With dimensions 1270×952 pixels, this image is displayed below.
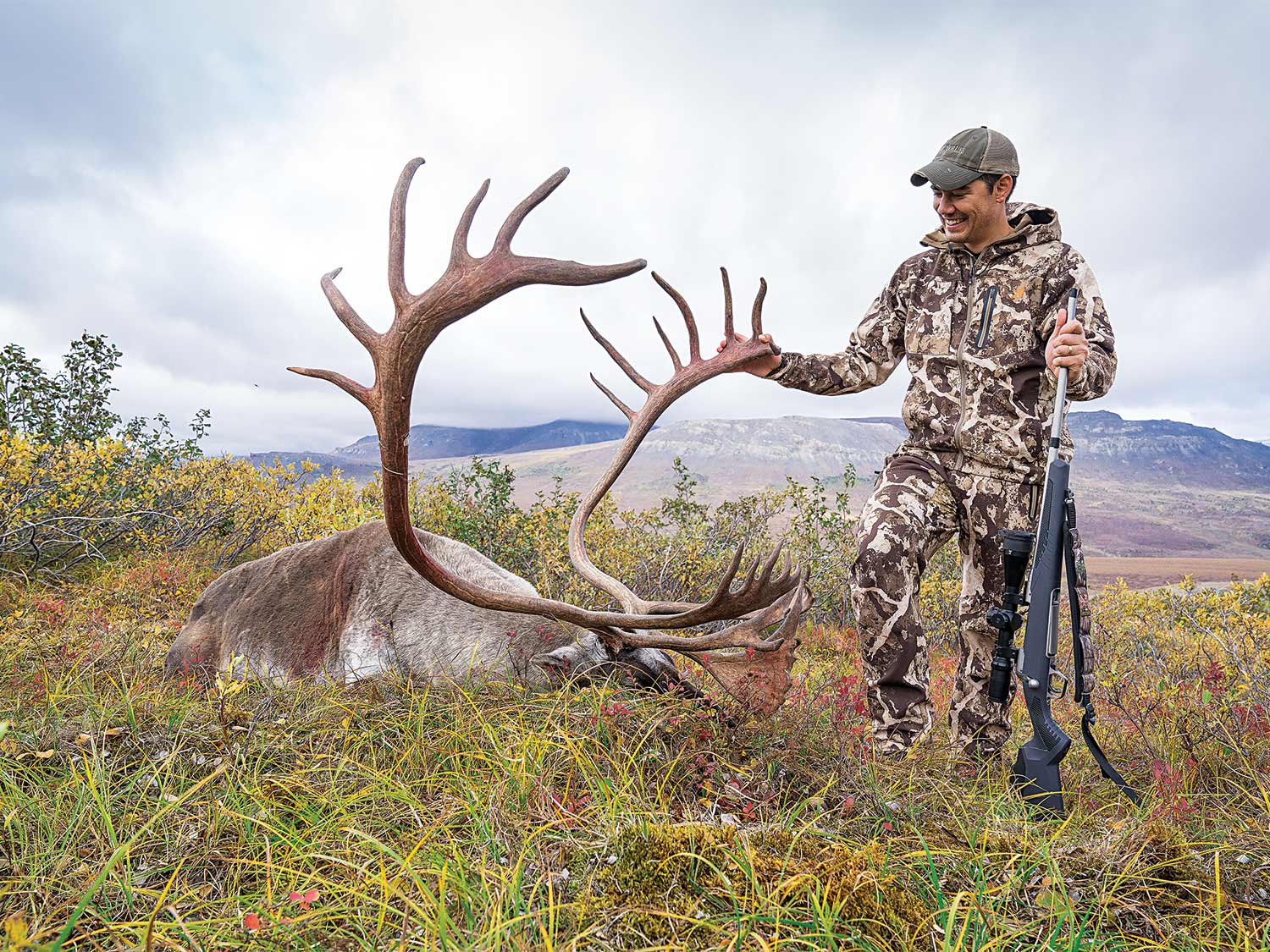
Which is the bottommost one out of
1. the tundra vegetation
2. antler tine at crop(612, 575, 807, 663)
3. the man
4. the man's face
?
the tundra vegetation

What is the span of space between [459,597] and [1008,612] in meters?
2.42

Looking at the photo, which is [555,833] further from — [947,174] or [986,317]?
[947,174]

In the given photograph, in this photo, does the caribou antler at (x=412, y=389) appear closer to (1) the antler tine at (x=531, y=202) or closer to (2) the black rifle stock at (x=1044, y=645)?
(1) the antler tine at (x=531, y=202)

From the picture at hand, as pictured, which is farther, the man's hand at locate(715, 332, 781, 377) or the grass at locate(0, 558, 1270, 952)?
the man's hand at locate(715, 332, 781, 377)

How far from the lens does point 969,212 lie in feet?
11.5

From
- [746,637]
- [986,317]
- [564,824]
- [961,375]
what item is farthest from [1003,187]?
[564,824]

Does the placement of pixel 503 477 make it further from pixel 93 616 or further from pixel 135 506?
pixel 93 616

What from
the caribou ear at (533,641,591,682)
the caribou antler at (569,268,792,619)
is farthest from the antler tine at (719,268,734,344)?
the caribou ear at (533,641,591,682)

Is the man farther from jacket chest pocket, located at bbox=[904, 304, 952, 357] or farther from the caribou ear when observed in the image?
the caribou ear

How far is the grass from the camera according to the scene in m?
1.57

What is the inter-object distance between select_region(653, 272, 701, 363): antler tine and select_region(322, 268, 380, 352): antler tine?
161 cm

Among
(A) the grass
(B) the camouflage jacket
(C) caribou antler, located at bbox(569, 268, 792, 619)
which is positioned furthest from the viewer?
(C) caribou antler, located at bbox(569, 268, 792, 619)

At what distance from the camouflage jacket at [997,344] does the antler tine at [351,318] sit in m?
2.54

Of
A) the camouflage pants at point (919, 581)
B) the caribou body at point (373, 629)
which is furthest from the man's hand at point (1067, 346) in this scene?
the caribou body at point (373, 629)
